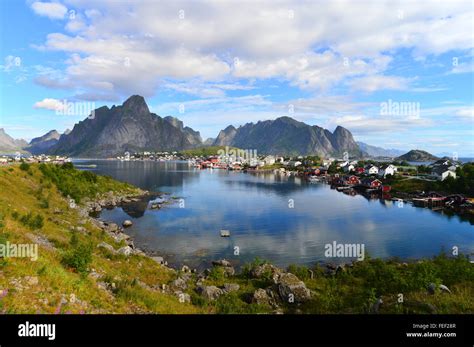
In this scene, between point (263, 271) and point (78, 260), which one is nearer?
point (78, 260)

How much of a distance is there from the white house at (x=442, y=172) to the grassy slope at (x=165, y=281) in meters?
91.3

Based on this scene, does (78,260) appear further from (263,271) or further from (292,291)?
(263,271)

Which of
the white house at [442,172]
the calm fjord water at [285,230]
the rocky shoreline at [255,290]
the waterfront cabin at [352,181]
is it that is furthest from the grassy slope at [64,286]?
the waterfront cabin at [352,181]

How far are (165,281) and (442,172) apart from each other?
11530cm

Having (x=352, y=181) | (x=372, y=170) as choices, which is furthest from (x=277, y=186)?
(x=372, y=170)

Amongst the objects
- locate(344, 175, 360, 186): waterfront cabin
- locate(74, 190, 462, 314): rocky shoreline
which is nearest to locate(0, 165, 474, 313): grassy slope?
locate(74, 190, 462, 314): rocky shoreline

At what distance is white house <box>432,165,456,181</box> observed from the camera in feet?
337

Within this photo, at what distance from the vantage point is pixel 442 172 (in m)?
109

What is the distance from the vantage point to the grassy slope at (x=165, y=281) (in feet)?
42.2
